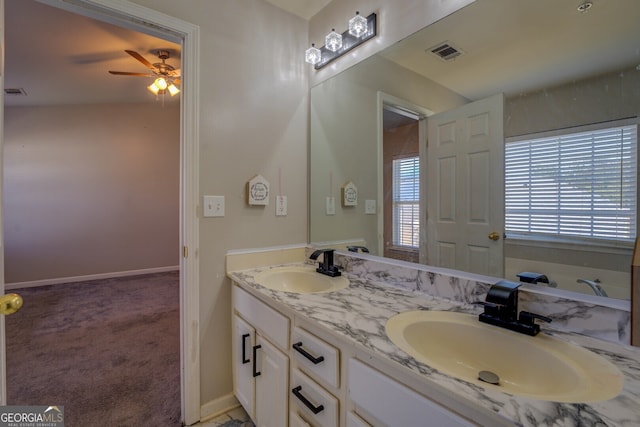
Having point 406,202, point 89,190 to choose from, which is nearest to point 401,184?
point 406,202

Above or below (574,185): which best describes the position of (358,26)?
above

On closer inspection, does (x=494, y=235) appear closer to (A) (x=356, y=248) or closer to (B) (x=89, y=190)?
(A) (x=356, y=248)

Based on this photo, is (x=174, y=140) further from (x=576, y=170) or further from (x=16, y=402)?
(x=576, y=170)

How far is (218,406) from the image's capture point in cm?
158

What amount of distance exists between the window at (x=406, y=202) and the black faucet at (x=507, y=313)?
51cm

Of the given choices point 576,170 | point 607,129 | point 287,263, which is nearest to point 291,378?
point 287,263

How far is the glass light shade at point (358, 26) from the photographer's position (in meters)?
1.50

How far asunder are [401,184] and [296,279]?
0.80 metres

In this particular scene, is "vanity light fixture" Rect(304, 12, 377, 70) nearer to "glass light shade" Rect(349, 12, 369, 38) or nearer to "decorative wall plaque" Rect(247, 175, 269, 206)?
"glass light shade" Rect(349, 12, 369, 38)

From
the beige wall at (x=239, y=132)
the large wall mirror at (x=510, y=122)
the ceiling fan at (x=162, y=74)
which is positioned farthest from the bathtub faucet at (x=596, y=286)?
the ceiling fan at (x=162, y=74)

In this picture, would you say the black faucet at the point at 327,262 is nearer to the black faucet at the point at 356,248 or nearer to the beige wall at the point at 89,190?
the black faucet at the point at 356,248

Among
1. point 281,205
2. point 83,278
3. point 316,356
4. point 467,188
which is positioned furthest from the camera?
point 83,278

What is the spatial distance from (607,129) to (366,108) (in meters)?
1.11

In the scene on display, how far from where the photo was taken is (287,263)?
1.82m
